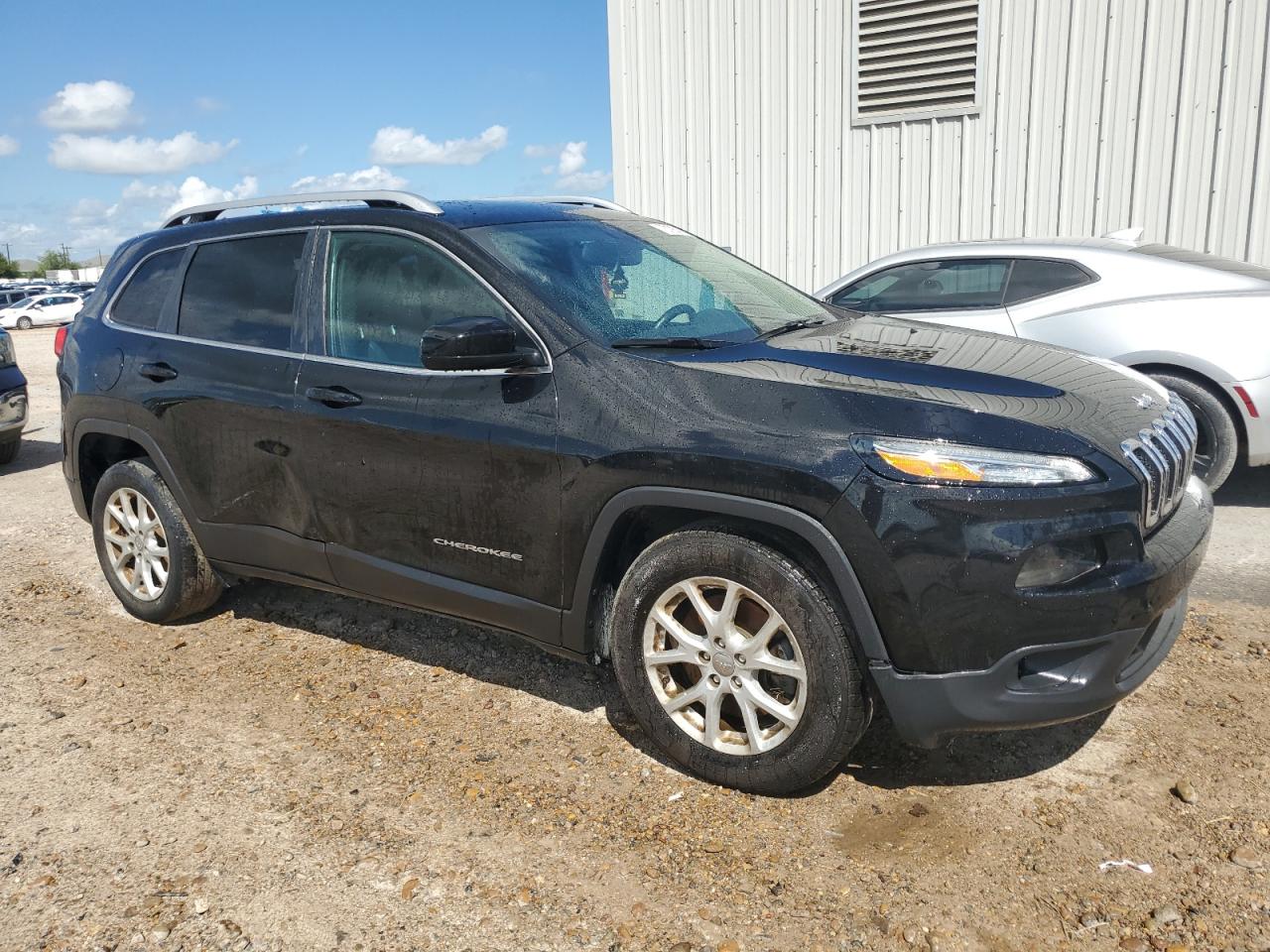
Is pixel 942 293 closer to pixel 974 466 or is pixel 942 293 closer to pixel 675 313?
pixel 675 313

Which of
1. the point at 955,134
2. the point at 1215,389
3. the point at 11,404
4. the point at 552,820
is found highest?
the point at 955,134

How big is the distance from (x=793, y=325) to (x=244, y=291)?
219 centimetres

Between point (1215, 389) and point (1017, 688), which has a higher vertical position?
point (1215, 389)

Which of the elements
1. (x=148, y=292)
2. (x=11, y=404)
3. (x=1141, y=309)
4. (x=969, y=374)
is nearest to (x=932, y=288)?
(x=1141, y=309)

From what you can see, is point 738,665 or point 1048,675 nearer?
point 1048,675

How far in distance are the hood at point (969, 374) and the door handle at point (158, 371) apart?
2.36 meters

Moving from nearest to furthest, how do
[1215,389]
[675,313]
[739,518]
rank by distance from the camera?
[739,518]
[675,313]
[1215,389]

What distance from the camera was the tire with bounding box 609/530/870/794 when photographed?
2855 millimetres

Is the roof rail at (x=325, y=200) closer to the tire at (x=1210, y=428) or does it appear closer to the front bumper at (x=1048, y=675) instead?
the front bumper at (x=1048, y=675)

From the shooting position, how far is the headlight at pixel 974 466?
265 centimetres

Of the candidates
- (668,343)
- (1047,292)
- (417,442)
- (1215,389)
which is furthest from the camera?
(1047,292)

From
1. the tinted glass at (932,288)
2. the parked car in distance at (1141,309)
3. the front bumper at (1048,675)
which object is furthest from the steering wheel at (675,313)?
the tinted glass at (932,288)

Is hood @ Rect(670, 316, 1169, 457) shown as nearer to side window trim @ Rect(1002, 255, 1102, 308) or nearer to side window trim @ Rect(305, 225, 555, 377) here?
side window trim @ Rect(305, 225, 555, 377)

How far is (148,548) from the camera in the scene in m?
4.68
